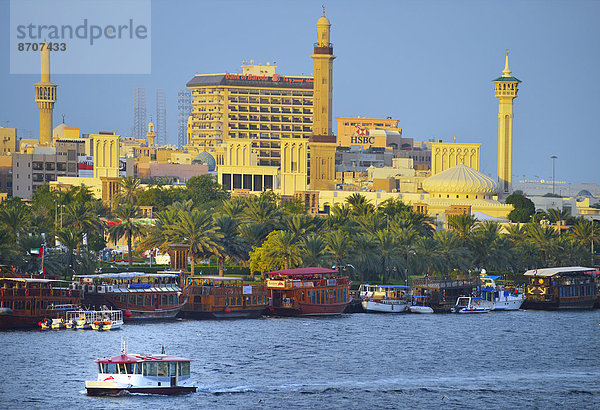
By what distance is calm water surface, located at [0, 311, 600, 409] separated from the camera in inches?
3585

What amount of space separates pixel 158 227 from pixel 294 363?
5243 centimetres

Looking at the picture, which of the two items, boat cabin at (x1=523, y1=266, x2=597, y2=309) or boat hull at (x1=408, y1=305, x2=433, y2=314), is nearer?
boat hull at (x1=408, y1=305, x2=433, y2=314)

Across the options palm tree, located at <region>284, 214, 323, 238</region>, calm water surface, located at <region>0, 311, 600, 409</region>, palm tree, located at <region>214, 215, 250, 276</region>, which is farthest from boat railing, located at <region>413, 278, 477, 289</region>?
palm tree, located at <region>214, 215, 250, 276</region>

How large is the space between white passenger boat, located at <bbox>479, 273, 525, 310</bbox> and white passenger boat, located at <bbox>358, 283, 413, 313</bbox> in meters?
9.30

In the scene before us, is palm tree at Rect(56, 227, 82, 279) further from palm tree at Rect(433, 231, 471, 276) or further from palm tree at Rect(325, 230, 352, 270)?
palm tree at Rect(433, 231, 471, 276)

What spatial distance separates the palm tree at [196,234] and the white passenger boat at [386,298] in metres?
17.3

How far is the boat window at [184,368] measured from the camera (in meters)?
91.0

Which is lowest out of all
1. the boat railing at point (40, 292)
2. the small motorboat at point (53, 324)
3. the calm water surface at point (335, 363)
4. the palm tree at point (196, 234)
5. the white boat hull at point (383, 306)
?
the calm water surface at point (335, 363)

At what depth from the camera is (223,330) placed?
124500 millimetres

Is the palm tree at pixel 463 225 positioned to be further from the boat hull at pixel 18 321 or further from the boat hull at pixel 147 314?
the boat hull at pixel 18 321

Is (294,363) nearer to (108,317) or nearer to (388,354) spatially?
(388,354)

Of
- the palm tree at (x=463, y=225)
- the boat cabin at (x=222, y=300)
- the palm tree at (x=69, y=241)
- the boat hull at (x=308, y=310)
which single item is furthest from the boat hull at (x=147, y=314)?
Answer: the palm tree at (x=463, y=225)

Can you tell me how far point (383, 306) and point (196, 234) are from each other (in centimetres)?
2250

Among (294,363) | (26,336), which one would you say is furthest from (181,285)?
(294,363)
